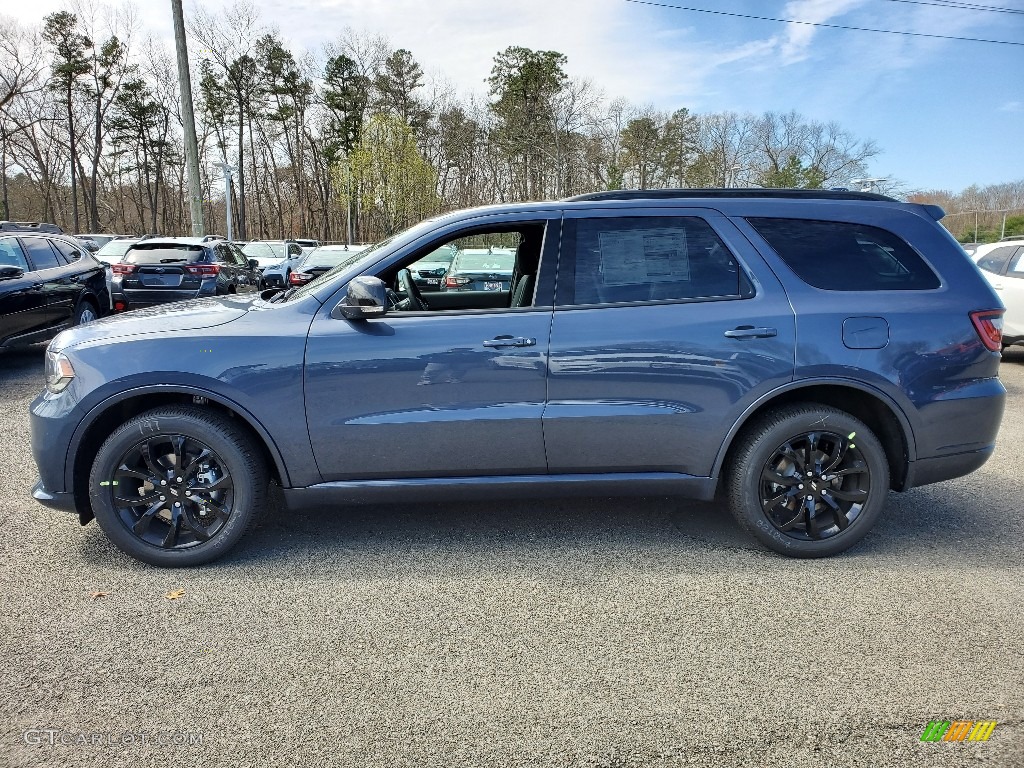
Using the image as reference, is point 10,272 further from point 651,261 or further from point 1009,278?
point 1009,278

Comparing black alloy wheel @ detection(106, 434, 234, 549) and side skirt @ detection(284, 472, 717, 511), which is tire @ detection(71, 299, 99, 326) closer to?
black alloy wheel @ detection(106, 434, 234, 549)

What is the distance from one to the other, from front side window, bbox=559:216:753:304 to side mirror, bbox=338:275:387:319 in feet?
2.96

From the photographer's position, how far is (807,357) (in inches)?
137

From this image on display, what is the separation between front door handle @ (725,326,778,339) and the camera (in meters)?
3.46

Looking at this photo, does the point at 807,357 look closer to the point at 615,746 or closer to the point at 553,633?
the point at 553,633

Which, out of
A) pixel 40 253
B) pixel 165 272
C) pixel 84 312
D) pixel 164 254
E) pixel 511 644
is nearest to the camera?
pixel 511 644

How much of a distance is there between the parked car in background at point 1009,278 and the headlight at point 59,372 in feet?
32.9

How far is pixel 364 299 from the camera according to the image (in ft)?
10.9

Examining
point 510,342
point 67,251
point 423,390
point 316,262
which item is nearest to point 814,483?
point 510,342

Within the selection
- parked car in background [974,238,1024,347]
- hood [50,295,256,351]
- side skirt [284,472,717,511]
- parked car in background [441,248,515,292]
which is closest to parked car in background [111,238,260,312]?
parked car in background [441,248,515,292]

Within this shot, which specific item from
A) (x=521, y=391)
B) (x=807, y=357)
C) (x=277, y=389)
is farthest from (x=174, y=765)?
(x=807, y=357)

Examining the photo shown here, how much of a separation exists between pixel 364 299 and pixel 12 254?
748 cm

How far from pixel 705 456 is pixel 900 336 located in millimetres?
1146

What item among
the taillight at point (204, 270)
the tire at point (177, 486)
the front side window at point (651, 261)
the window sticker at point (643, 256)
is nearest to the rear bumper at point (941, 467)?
the front side window at point (651, 261)
